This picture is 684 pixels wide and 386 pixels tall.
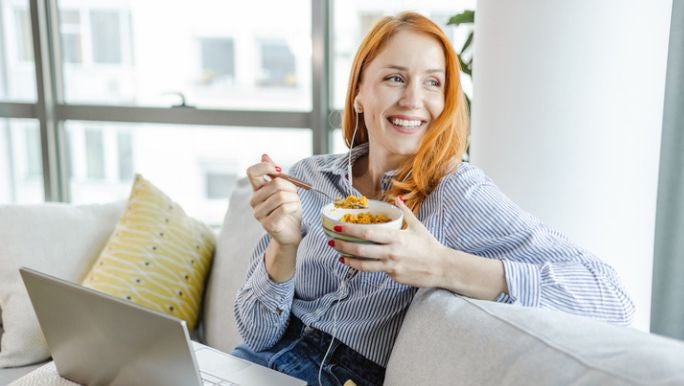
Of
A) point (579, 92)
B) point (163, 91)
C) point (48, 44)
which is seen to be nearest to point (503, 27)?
point (579, 92)

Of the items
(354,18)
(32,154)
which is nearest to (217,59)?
(354,18)

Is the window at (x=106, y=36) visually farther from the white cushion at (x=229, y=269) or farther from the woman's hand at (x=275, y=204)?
the woman's hand at (x=275, y=204)

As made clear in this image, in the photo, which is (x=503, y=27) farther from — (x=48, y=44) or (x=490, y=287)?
(x=48, y=44)

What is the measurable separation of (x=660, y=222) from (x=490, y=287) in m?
1.02

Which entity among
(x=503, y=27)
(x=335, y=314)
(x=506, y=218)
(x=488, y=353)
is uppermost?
(x=503, y=27)

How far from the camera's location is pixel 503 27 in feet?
5.63

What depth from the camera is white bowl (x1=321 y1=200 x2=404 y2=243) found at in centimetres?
106

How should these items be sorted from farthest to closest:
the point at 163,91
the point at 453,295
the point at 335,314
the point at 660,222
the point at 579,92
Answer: the point at 163,91, the point at 660,222, the point at 579,92, the point at 335,314, the point at 453,295

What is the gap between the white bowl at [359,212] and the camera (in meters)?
1.06

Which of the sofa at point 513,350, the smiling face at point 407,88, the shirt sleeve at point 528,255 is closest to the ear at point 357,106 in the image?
the smiling face at point 407,88

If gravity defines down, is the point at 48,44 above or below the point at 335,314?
above

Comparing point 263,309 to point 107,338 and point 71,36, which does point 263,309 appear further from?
point 71,36

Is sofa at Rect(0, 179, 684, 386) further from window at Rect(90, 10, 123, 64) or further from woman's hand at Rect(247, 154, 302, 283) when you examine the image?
window at Rect(90, 10, 123, 64)

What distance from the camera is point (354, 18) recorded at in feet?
9.29
